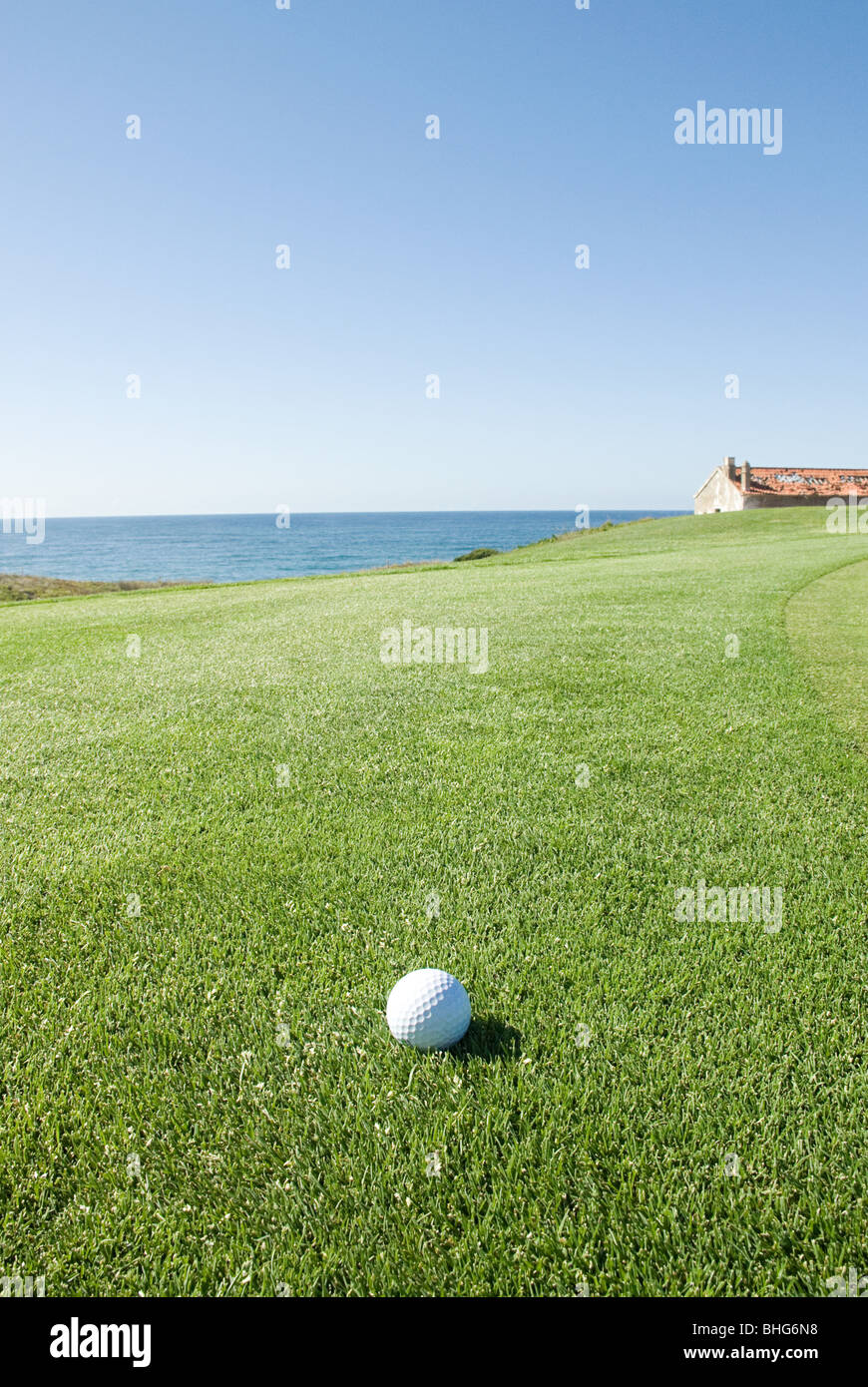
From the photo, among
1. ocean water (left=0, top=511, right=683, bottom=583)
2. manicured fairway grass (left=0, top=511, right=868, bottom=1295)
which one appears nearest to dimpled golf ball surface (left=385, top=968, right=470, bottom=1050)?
manicured fairway grass (left=0, top=511, right=868, bottom=1295)

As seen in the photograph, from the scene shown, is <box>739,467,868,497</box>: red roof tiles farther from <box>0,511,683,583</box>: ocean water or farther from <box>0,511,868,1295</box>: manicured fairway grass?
<box>0,511,868,1295</box>: manicured fairway grass

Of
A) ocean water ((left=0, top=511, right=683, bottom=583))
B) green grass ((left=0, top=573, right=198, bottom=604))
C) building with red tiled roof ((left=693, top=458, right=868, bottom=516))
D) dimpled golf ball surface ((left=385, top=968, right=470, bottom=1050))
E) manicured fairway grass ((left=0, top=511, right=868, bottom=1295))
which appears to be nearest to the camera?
manicured fairway grass ((left=0, top=511, right=868, bottom=1295))

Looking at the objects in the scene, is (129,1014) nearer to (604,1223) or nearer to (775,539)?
(604,1223)

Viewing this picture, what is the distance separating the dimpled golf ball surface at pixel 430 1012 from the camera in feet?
7.90

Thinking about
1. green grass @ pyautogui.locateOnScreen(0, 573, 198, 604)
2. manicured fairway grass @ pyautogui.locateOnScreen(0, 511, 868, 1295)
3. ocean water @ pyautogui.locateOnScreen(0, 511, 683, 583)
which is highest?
ocean water @ pyautogui.locateOnScreen(0, 511, 683, 583)

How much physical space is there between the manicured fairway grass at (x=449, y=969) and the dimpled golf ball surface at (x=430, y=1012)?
7 centimetres

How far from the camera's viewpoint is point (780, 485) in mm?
54406

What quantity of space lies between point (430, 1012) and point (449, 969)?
413mm

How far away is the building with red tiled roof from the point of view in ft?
173

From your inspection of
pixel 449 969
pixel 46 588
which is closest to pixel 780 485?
pixel 46 588

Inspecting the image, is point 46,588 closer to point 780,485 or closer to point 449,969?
point 449,969

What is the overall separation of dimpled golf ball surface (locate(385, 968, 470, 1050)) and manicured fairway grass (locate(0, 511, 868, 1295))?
0.23ft

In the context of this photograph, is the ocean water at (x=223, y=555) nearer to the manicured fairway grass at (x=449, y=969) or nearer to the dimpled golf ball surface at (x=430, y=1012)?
the manicured fairway grass at (x=449, y=969)

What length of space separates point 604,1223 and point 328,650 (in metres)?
7.66
